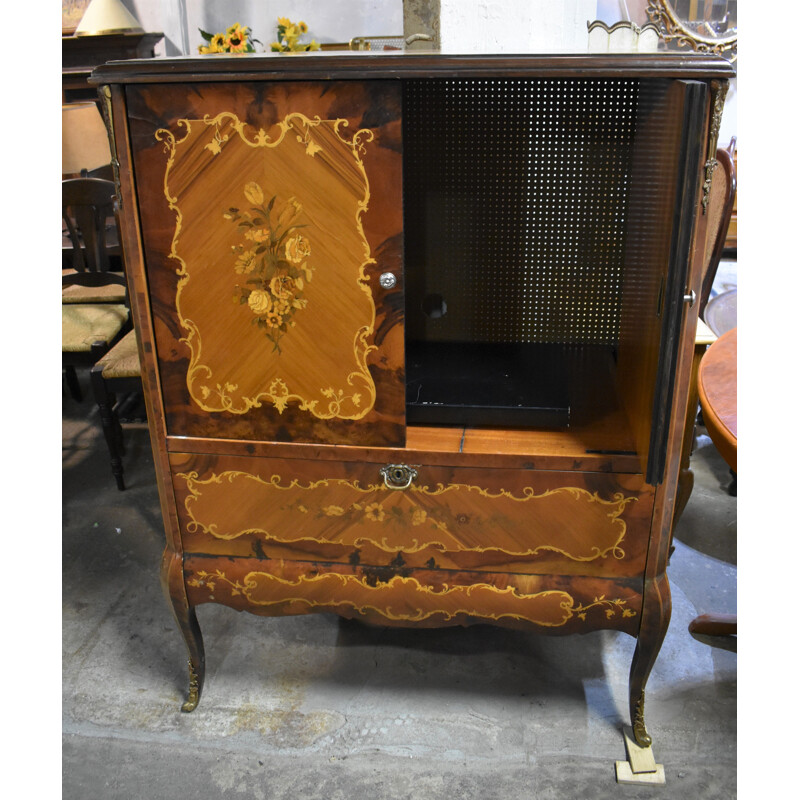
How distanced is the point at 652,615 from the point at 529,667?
534 mm

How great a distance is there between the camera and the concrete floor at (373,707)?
1.70m

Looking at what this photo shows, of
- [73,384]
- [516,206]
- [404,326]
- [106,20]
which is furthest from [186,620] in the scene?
[106,20]

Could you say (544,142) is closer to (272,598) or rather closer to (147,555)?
(272,598)

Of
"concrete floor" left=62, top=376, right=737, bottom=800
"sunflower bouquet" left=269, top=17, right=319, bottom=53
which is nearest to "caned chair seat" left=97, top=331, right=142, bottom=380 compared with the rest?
"concrete floor" left=62, top=376, right=737, bottom=800

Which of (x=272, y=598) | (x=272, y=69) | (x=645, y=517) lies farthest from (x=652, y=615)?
(x=272, y=69)

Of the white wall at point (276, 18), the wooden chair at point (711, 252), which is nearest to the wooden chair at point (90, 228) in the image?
the wooden chair at point (711, 252)

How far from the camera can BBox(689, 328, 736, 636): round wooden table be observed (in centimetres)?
152

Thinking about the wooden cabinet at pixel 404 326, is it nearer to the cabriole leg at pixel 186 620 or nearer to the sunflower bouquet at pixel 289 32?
the cabriole leg at pixel 186 620

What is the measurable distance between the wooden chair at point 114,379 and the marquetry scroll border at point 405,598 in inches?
47.7

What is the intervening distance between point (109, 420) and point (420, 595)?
5.49ft

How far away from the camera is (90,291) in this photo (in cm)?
336

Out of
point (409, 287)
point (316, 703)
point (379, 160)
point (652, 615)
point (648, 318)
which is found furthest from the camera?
point (409, 287)

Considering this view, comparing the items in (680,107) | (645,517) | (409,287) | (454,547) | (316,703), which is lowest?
(316,703)

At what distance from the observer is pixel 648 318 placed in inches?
56.4
